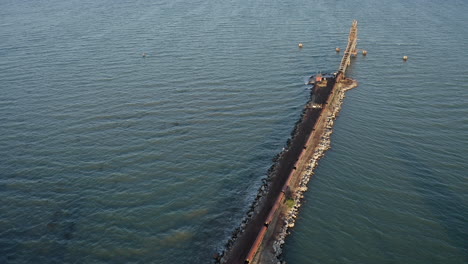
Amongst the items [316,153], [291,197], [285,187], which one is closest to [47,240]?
[285,187]

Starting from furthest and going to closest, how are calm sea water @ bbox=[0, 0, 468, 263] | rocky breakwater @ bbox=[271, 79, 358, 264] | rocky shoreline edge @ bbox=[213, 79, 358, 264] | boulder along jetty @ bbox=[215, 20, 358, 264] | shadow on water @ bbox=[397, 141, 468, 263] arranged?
calm sea water @ bbox=[0, 0, 468, 263] < shadow on water @ bbox=[397, 141, 468, 263] < rocky breakwater @ bbox=[271, 79, 358, 264] < rocky shoreline edge @ bbox=[213, 79, 358, 264] < boulder along jetty @ bbox=[215, 20, 358, 264]

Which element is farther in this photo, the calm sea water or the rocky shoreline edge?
the calm sea water

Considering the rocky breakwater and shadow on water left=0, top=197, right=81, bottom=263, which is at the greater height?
the rocky breakwater

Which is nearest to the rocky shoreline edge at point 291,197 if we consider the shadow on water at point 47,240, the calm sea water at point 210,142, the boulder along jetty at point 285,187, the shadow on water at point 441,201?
the boulder along jetty at point 285,187

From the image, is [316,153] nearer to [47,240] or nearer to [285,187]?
[285,187]

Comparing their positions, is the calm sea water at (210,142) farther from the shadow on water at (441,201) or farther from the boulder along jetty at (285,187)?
the boulder along jetty at (285,187)

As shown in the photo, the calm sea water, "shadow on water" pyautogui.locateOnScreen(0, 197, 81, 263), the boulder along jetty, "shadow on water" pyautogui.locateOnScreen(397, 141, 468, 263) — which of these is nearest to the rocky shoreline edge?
the boulder along jetty

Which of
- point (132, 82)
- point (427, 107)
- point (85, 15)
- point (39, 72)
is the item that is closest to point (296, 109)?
point (427, 107)

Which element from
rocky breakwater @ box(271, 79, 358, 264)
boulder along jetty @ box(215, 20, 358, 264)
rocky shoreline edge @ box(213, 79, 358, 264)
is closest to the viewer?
boulder along jetty @ box(215, 20, 358, 264)

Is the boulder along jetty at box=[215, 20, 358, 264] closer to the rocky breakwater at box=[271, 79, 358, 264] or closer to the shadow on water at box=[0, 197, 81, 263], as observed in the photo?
the rocky breakwater at box=[271, 79, 358, 264]
